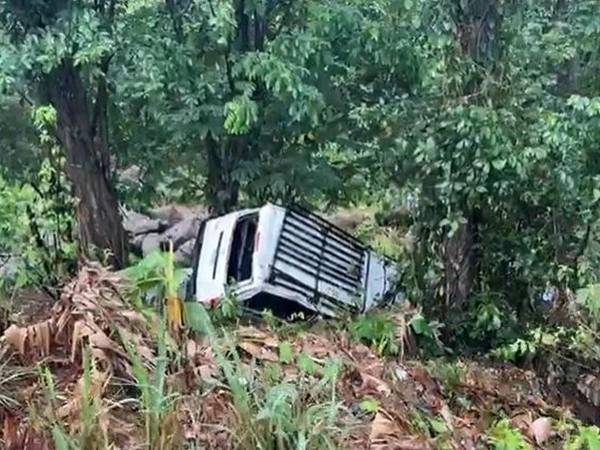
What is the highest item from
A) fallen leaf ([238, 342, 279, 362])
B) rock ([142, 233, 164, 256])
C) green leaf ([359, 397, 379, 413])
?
fallen leaf ([238, 342, 279, 362])

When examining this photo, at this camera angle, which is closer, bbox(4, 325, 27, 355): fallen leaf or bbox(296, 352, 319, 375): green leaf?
bbox(4, 325, 27, 355): fallen leaf

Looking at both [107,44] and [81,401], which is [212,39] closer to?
[107,44]

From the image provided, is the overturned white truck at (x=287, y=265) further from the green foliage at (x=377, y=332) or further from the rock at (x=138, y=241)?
the rock at (x=138, y=241)

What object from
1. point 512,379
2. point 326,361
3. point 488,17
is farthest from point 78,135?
point 326,361

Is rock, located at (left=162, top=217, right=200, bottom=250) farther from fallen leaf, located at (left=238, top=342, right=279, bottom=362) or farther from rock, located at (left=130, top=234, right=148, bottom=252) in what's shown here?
fallen leaf, located at (left=238, top=342, right=279, bottom=362)

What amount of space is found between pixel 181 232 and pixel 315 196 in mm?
3509

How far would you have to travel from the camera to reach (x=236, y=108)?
677 cm

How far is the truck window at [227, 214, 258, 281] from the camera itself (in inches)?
285

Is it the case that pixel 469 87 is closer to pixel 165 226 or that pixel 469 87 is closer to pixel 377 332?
pixel 377 332

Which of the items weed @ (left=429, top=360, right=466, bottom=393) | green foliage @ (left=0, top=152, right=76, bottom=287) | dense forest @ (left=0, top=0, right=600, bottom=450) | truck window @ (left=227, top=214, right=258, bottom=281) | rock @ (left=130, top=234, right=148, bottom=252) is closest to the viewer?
dense forest @ (left=0, top=0, right=600, bottom=450)

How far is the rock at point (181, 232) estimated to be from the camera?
10823 mm

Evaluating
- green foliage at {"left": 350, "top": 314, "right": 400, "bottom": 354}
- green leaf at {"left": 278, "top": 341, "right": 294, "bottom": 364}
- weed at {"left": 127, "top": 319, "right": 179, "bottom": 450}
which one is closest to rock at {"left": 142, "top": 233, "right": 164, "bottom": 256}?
green foliage at {"left": 350, "top": 314, "right": 400, "bottom": 354}

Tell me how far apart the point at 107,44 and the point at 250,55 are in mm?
1133

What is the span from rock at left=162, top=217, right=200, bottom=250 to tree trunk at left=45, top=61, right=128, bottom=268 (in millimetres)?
2799
